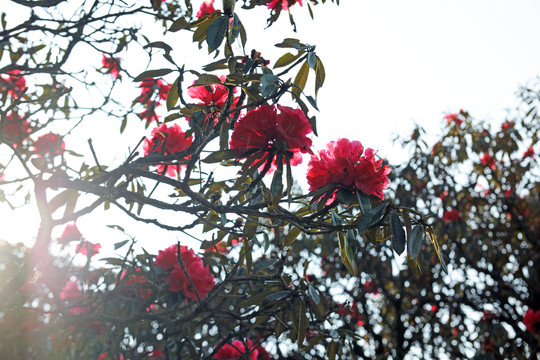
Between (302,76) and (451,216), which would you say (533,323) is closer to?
(451,216)

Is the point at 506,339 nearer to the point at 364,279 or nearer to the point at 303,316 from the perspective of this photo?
the point at 364,279

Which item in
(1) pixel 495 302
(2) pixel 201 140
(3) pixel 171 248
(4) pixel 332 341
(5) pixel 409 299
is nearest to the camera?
(2) pixel 201 140

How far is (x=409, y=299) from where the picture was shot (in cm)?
452

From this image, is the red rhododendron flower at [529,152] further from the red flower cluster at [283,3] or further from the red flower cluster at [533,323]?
the red flower cluster at [283,3]

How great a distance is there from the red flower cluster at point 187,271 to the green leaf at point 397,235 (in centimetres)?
106

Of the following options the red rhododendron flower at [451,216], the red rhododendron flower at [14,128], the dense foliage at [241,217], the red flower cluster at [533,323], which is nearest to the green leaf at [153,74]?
the dense foliage at [241,217]

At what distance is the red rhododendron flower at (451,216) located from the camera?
3994mm

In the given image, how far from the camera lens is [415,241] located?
108cm

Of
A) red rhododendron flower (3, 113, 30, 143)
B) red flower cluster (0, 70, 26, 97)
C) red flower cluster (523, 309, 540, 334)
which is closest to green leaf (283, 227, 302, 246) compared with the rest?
red rhododendron flower (3, 113, 30, 143)

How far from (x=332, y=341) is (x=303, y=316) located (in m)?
0.37

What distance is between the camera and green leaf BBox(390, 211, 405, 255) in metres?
1.03

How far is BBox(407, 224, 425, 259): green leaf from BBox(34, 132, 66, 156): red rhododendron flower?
2198mm

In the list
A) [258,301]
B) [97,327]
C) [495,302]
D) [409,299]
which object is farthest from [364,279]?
[258,301]

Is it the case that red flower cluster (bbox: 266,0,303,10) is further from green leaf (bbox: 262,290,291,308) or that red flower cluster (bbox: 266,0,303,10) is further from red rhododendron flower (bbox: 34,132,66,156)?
red rhododendron flower (bbox: 34,132,66,156)
